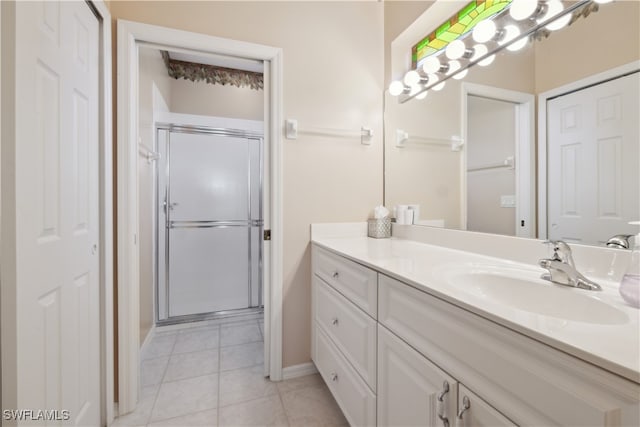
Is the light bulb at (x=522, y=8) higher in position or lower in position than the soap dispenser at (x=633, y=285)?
higher

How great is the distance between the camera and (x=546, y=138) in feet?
3.32

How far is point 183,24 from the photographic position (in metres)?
1.46

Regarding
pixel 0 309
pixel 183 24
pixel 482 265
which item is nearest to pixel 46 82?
Result: pixel 0 309

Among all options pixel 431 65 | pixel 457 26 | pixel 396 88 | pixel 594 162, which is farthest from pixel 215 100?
pixel 594 162

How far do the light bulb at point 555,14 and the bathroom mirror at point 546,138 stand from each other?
3 centimetres

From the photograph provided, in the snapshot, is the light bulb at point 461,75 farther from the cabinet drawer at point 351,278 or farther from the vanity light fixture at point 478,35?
the cabinet drawer at point 351,278

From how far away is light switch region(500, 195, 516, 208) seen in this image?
1139mm

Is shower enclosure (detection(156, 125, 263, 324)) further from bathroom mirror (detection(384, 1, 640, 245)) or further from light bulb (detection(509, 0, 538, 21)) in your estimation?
light bulb (detection(509, 0, 538, 21))

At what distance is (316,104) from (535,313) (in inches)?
59.5

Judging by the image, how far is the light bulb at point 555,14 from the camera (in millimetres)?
953

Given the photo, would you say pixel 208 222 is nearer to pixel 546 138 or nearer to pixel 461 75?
pixel 461 75

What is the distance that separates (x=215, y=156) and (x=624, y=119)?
8.67 feet

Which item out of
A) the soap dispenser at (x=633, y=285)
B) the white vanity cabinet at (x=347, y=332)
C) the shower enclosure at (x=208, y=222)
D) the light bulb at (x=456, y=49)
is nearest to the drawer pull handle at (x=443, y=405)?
the white vanity cabinet at (x=347, y=332)

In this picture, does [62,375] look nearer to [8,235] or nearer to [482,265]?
[8,235]
